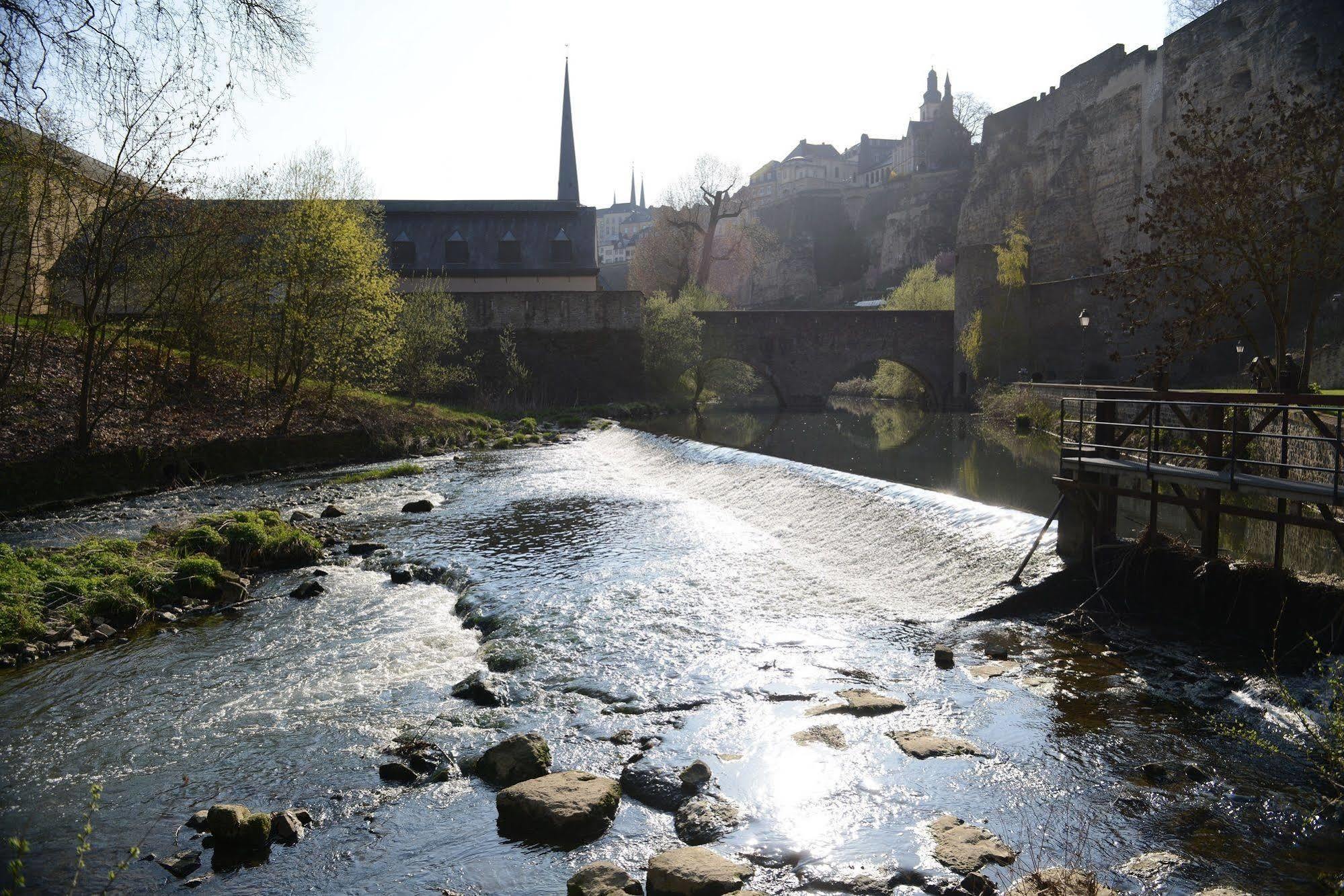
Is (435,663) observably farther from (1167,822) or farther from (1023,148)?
(1023,148)

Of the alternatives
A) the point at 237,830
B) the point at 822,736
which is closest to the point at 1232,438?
the point at 822,736

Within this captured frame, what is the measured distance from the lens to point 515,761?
583 centimetres

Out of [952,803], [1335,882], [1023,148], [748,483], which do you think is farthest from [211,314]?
[1023,148]

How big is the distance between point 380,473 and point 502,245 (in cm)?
2753

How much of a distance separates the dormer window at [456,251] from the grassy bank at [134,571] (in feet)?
115

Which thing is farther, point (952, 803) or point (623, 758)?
point (623, 758)

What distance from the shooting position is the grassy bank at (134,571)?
8.43 metres

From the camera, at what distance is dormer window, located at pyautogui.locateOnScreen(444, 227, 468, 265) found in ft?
148

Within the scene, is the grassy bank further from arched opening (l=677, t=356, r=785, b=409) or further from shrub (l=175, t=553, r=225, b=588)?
arched opening (l=677, t=356, r=785, b=409)

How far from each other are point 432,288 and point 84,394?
2137 cm

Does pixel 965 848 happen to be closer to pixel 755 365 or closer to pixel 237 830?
pixel 237 830

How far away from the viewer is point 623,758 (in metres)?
6.12

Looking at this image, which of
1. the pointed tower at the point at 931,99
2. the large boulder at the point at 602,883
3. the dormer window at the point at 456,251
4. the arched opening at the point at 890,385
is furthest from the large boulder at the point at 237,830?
the pointed tower at the point at 931,99

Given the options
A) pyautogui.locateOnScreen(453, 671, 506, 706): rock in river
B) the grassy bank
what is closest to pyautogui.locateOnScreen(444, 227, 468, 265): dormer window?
the grassy bank
